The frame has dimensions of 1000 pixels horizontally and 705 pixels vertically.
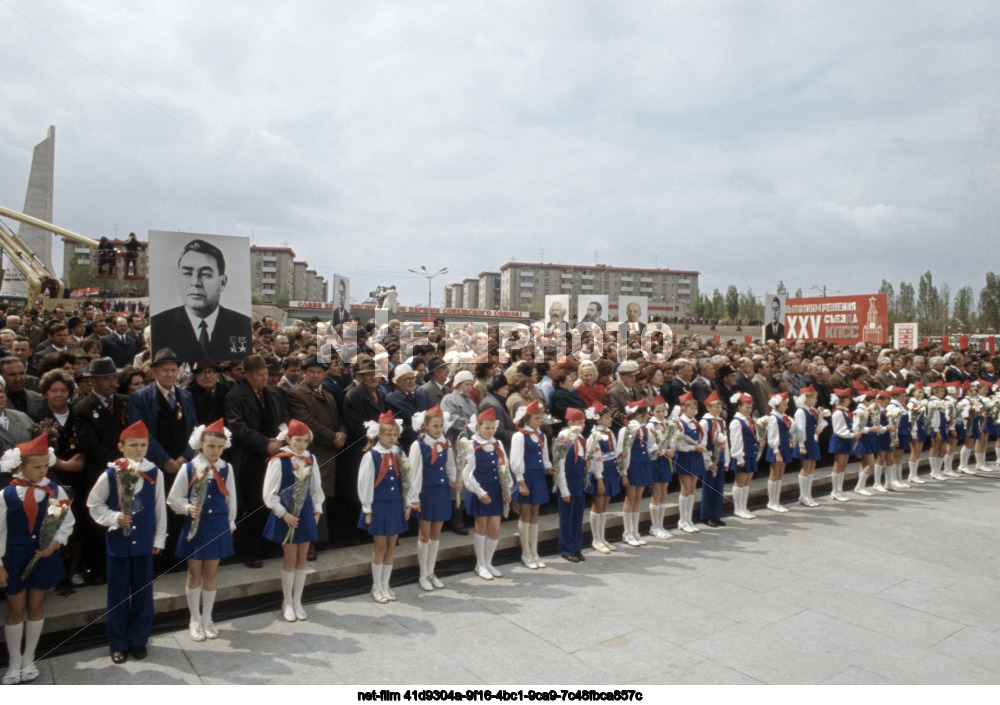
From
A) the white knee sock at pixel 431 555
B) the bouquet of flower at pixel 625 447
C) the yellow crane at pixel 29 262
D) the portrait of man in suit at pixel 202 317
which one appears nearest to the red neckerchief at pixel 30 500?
the portrait of man in suit at pixel 202 317

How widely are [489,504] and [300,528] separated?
195 cm

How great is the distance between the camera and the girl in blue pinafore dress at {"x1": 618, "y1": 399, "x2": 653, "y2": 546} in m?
7.73

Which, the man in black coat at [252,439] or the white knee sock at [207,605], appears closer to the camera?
the white knee sock at [207,605]

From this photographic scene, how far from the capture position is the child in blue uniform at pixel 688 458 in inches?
327

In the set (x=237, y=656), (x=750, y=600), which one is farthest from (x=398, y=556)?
(x=750, y=600)

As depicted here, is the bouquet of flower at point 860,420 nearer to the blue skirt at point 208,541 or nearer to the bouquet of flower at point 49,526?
the blue skirt at point 208,541

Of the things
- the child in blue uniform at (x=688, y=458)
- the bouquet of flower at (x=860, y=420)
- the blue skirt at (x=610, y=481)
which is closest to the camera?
the blue skirt at (x=610, y=481)

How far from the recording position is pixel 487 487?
6.58 meters

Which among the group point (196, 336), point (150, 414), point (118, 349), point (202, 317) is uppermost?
point (202, 317)

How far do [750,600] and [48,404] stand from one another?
6366mm

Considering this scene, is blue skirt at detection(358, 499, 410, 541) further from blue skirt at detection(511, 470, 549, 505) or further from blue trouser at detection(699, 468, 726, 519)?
blue trouser at detection(699, 468, 726, 519)

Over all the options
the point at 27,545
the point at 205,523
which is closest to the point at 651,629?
the point at 205,523

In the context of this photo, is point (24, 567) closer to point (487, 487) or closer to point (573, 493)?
point (487, 487)

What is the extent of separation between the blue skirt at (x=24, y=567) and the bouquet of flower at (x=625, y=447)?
5.49 metres
